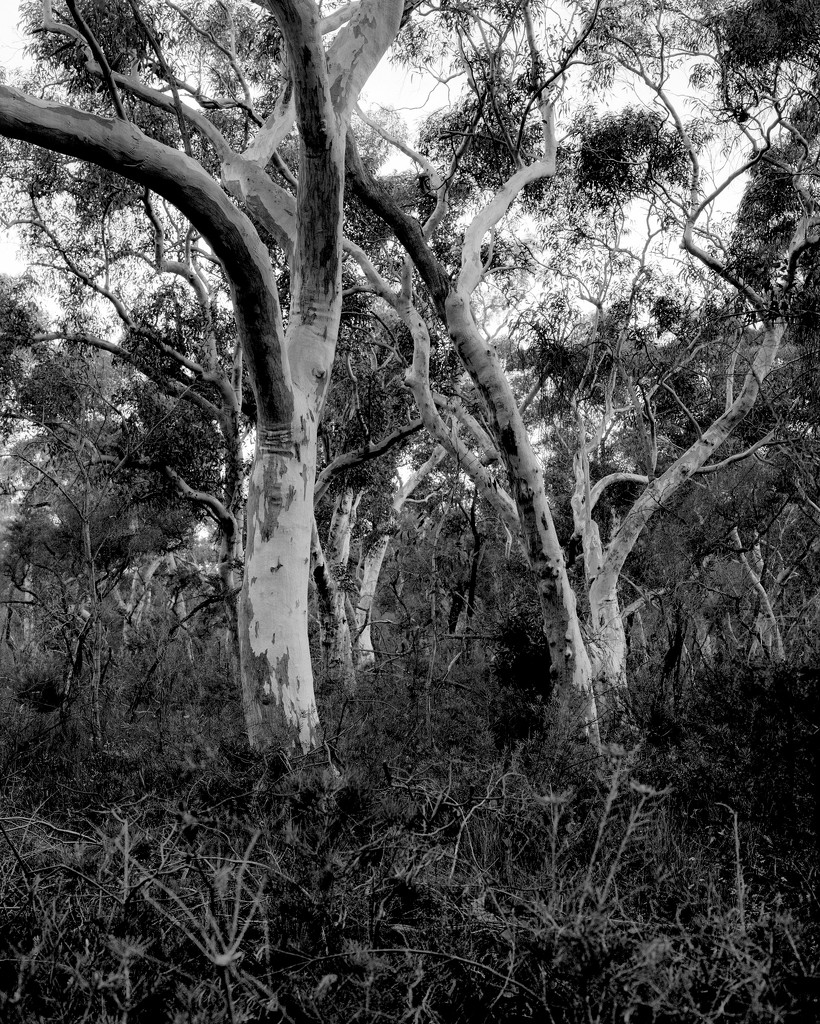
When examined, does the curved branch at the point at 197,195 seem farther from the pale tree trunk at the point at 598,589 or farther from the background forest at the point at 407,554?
the pale tree trunk at the point at 598,589

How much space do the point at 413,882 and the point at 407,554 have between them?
1286 centimetres

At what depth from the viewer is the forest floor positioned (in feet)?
4.80

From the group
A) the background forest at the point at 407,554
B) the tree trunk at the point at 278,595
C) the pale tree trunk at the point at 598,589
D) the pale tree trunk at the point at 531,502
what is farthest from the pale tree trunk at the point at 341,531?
the tree trunk at the point at 278,595

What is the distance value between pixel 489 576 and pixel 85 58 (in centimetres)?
1146

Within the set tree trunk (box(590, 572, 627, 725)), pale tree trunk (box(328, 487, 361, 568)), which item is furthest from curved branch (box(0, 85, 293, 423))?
pale tree trunk (box(328, 487, 361, 568))

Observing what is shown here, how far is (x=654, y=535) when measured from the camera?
13.9m

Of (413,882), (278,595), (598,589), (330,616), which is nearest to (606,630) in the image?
(598,589)

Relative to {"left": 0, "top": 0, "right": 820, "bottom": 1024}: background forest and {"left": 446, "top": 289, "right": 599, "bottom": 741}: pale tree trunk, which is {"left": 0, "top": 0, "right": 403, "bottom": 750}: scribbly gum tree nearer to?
{"left": 0, "top": 0, "right": 820, "bottom": 1024}: background forest

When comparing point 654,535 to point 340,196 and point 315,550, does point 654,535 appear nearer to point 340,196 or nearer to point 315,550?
point 315,550

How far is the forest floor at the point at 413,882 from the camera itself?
146 cm

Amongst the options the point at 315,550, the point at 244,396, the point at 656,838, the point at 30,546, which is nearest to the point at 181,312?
the point at 244,396

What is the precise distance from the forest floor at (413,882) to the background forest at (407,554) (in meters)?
0.02

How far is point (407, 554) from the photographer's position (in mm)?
14773

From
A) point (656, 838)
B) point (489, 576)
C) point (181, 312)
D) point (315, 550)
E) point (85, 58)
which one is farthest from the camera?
point (489, 576)
